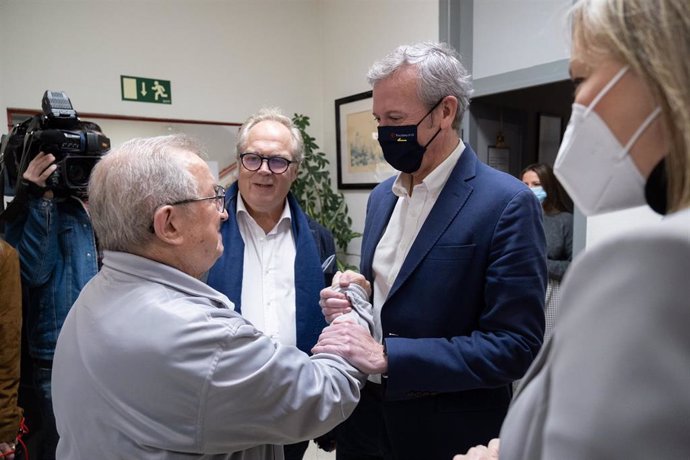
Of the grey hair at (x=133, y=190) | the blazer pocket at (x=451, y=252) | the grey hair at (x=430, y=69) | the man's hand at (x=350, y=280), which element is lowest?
the man's hand at (x=350, y=280)

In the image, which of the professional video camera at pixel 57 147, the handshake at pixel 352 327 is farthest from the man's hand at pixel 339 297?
the professional video camera at pixel 57 147

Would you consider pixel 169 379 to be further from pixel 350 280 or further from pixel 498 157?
pixel 498 157

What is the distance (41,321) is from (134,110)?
6.34 ft

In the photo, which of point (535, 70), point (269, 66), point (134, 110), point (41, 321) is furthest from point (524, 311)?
point (269, 66)

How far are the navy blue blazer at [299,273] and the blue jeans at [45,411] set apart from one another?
2.26 ft

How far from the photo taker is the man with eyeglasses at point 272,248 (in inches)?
63.9

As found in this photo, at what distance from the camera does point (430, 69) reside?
127 cm

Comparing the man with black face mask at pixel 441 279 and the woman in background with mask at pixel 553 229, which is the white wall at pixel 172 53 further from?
the man with black face mask at pixel 441 279

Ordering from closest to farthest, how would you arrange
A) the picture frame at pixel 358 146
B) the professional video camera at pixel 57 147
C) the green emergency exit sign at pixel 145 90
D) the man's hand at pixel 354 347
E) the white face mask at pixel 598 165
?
the white face mask at pixel 598 165 < the man's hand at pixel 354 347 < the professional video camera at pixel 57 147 < the green emergency exit sign at pixel 145 90 < the picture frame at pixel 358 146

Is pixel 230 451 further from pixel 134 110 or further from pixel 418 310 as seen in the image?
pixel 134 110

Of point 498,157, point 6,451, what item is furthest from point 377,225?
point 498,157

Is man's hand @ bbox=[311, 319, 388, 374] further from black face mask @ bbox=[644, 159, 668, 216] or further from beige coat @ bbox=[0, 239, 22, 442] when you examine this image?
beige coat @ bbox=[0, 239, 22, 442]

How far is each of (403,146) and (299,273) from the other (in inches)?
24.6

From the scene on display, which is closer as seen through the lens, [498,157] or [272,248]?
[272,248]
